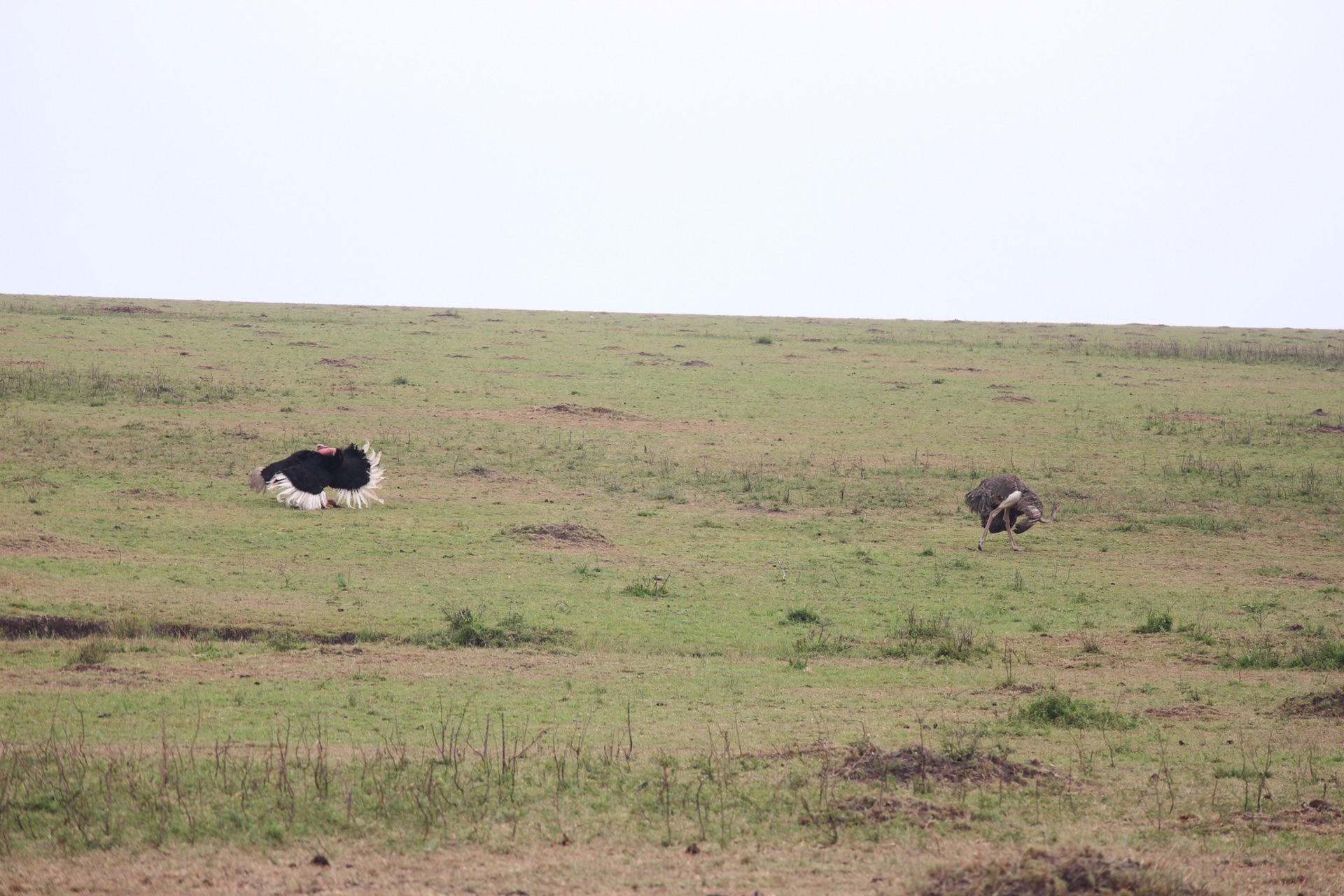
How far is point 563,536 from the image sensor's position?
55.1 feet

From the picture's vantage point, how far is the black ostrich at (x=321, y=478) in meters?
18.0

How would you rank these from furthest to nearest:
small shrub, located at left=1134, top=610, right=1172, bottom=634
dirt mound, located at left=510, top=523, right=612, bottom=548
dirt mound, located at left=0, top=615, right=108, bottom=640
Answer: dirt mound, located at left=510, top=523, right=612, bottom=548
small shrub, located at left=1134, top=610, right=1172, bottom=634
dirt mound, located at left=0, top=615, right=108, bottom=640

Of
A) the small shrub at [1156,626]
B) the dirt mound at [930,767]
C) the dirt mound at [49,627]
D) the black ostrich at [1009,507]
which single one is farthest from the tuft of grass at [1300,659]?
the dirt mound at [49,627]

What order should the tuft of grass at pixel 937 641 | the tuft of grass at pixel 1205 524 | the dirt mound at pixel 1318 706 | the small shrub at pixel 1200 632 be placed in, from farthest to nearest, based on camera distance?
the tuft of grass at pixel 1205 524 → the small shrub at pixel 1200 632 → the tuft of grass at pixel 937 641 → the dirt mound at pixel 1318 706

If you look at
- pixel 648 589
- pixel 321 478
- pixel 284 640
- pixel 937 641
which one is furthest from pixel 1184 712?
pixel 321 478

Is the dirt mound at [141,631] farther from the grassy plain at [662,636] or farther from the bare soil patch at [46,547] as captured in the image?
the bare soil patch at [46,547]

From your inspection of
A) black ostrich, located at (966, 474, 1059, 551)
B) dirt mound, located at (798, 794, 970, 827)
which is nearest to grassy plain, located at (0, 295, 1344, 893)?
dirt mound, located at (798, 794, 970, 827)

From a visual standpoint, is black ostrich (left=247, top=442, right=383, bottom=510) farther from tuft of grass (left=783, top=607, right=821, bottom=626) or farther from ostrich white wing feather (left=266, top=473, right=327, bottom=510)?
tuft of grass (left=783, top=607, right=821, bottom=626)

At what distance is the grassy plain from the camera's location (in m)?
6.66

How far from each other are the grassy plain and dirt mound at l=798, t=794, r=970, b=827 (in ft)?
0.09

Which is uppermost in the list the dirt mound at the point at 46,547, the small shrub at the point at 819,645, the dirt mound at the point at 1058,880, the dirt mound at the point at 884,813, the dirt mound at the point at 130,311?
the dirt mound at the point at 130,311

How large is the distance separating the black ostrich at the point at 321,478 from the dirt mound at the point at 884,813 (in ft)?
41.9

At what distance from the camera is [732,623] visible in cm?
1301

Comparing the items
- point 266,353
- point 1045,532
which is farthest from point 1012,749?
point 266,353
